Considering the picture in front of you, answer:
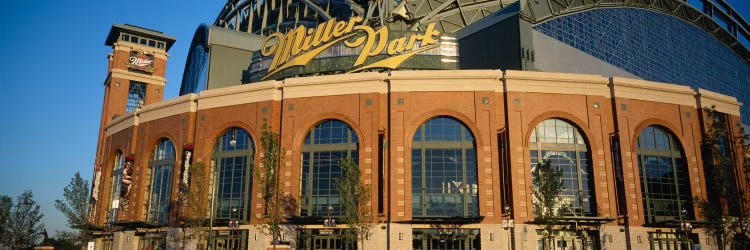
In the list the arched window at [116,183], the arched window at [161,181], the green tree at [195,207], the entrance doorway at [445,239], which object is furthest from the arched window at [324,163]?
the arched window at [116,183]

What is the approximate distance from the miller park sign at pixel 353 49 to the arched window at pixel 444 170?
11467 mm

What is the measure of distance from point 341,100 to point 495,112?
447 inches

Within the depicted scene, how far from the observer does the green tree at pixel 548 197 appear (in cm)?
3819

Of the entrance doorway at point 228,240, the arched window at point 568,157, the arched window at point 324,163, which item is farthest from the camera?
the entrance doorway at point 228,240

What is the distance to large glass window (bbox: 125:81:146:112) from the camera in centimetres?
7950

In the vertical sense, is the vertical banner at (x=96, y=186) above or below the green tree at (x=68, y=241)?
above

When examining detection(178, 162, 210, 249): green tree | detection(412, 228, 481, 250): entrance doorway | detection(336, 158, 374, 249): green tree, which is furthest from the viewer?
detection(178, 162, 210, 249): green tree

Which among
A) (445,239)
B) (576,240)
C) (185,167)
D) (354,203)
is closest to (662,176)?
(576,240)

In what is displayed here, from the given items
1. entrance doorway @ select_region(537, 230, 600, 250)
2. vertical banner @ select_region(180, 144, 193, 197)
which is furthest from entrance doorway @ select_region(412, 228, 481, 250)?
vertical banner @ select_region(180, 144, 193, 197)

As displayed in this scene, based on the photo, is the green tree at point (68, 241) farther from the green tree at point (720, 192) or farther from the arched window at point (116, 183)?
the green tree at point (720, 192)

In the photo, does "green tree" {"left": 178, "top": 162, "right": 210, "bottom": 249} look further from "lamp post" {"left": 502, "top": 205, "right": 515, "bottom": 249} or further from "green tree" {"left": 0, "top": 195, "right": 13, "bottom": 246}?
"green tree" {"left": 0, "top": 195, "right": 13, "bottom": 246}

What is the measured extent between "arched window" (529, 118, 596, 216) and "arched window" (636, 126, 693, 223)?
4228 mm

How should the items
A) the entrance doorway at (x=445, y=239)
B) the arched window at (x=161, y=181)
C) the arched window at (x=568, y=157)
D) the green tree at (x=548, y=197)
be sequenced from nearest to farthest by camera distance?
the green tree at (x=548, y=197)
the entrance doorway at (x=445, y=239)
the arched window at (x=568, y=157)
the arched window at (x=161, y=181)

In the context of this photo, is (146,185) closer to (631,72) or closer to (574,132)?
(574,132)
